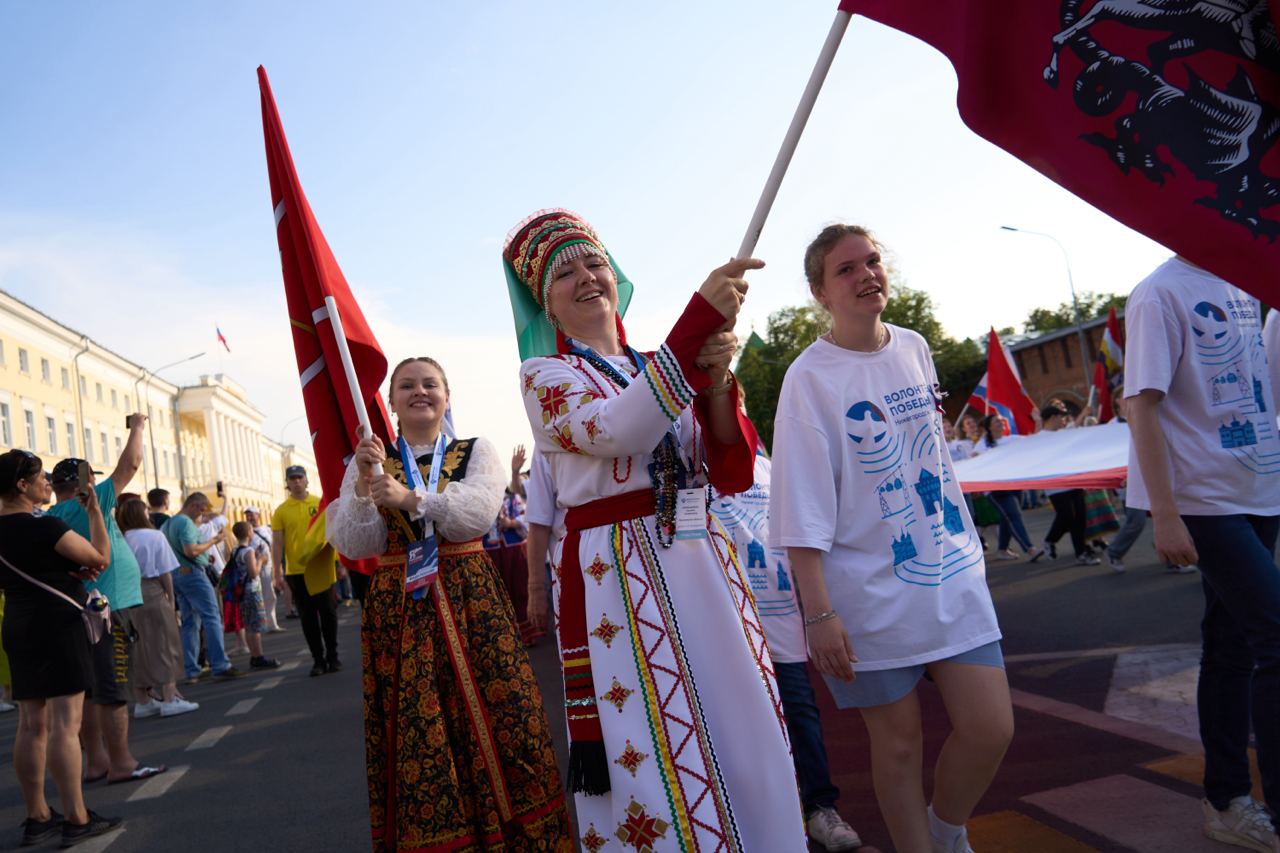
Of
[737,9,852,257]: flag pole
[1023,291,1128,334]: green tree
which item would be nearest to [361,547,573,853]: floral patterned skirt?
[737,9,852,257]: flag pole

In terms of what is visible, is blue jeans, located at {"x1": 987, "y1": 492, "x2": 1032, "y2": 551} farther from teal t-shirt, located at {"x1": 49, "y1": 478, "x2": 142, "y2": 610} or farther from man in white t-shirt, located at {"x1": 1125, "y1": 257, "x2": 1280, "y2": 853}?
man in white t-shirt, located at {"x1": 1125, "y1": 257, "x2": 1280, "y2": 853}

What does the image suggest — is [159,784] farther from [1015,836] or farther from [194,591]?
[194,591]

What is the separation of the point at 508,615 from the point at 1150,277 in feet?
8.51

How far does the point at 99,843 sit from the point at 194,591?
21.6 ft

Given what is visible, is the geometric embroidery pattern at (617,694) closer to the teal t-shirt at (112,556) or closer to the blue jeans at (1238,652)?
the blue jeans at (1238,652)

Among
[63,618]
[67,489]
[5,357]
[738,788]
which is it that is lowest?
[738,788]

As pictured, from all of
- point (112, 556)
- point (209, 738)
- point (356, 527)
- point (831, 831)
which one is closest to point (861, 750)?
point (831, 831)

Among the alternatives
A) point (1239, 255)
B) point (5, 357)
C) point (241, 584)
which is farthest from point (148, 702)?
point (5, 357)

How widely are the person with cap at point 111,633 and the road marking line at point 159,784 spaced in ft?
0.34

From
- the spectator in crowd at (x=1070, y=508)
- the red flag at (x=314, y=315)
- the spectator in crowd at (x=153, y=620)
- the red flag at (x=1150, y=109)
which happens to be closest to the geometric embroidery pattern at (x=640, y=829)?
the red flag at (x=1150, y=109)

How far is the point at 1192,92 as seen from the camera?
177 centimetres

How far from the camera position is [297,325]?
437 cm

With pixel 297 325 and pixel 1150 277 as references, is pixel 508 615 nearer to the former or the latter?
pixel 297 325

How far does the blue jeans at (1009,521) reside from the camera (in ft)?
44.8
